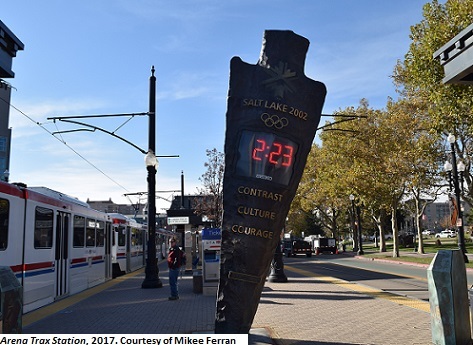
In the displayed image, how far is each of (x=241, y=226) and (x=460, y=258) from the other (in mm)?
3220

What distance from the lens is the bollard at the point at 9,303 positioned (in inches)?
211

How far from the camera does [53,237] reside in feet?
41.1

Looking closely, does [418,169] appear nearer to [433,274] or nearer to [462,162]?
[462,162]

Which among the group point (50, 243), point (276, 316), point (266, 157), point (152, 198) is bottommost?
point (276, 316)

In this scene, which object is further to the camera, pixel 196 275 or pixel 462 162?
pixel 462 162

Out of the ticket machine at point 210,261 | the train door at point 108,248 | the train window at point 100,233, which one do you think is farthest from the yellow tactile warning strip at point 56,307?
the ticket machine at point 210,261

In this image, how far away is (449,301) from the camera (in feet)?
21.2

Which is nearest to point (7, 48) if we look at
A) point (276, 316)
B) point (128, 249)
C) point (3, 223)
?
point (3, 223)

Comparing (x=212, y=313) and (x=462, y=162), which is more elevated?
(x=462, y=162)

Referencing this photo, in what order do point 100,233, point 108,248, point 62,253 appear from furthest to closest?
1. point 108,248
2. point 100,233
3. point 62,253

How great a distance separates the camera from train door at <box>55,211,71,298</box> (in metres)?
13.0

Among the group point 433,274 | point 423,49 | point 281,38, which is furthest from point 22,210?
point 423,49

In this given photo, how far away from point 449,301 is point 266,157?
3188 millimetres

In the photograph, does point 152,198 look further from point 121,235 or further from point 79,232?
point 121,235
